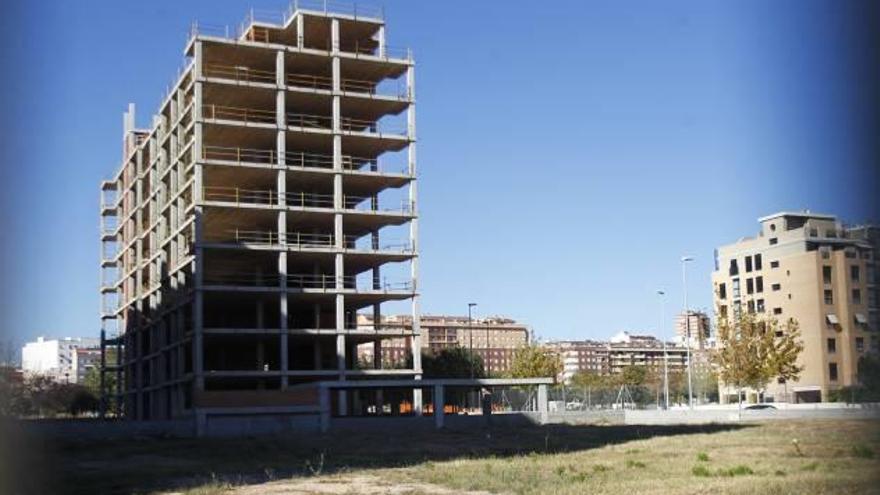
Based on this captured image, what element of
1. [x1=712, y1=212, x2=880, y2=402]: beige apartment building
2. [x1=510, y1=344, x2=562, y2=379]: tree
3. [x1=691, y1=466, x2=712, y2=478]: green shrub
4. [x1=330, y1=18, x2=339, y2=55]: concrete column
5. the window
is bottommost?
[x1=691, y1=466, x2=712, y2=478]: green shrub

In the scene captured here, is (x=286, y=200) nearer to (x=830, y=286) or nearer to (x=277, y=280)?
(x=277, y=280)

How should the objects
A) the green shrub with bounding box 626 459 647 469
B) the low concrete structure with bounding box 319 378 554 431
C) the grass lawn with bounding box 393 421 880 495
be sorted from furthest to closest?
the low concrete structure with bounding box 319 378 554 431 → the green shrub with bounding box 626 459 647 469 → the grass lawn with bounding box 393 421 880 495

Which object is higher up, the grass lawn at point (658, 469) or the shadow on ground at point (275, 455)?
the grass lawn at point (658, 469)

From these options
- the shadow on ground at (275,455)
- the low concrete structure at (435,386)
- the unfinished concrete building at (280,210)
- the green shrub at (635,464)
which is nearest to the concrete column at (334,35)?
the unfinished concrete building at (280,210)

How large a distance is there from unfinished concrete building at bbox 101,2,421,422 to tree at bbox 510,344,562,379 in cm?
2558

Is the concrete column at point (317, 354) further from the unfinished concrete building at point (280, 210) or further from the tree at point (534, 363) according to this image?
the tree at point (534, 363)

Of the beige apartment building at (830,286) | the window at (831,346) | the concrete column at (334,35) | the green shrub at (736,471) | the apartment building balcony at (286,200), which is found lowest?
the green shrub at (736,471)

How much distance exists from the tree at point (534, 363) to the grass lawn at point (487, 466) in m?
63.8

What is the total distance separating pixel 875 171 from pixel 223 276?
7966 cm

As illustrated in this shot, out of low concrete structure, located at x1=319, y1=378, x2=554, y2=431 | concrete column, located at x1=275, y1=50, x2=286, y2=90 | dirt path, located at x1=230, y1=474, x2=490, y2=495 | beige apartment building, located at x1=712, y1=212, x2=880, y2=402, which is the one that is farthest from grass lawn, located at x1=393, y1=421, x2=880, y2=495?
concrete column, located at x1=275, y1=50, x2=286, y2=90

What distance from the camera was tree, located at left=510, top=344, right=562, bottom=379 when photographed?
351ft

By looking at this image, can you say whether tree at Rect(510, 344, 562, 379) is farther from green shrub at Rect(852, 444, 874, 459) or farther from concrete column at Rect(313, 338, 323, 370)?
green shrub at Rect(852, 444, 874, 459)

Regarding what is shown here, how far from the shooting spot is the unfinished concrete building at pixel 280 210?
76.4 m

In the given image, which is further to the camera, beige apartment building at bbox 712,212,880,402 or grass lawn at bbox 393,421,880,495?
grass lawn at bbox 393,421,880,495
